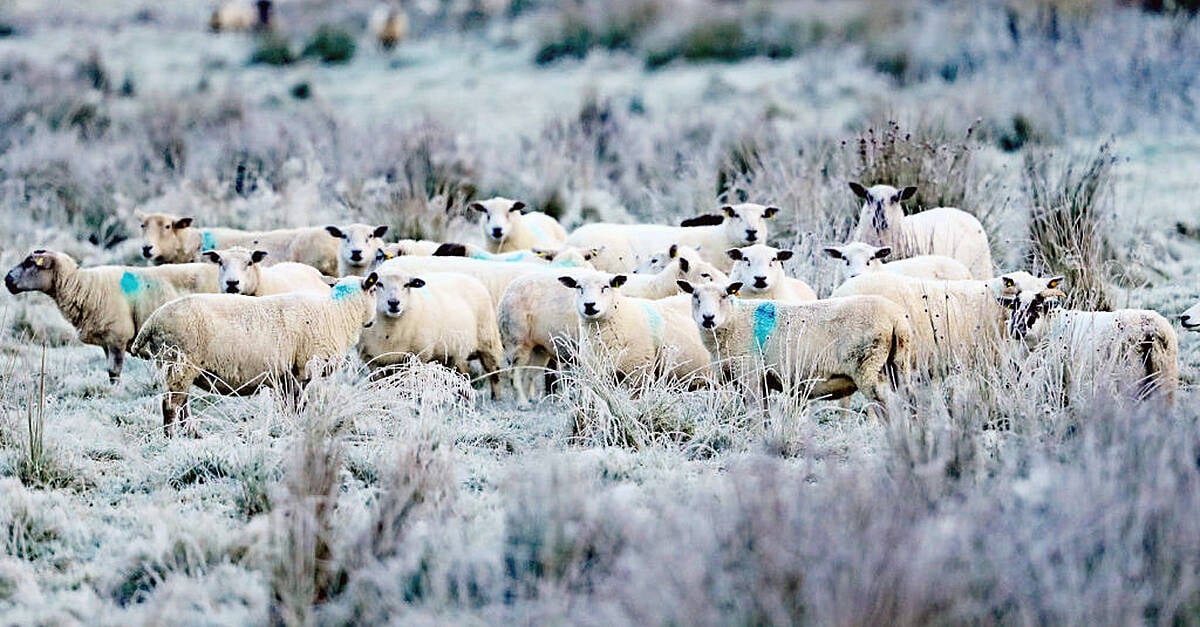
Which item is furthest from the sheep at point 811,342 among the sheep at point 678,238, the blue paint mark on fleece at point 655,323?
the sheep at point 678,238

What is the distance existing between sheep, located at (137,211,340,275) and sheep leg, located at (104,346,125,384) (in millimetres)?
1606

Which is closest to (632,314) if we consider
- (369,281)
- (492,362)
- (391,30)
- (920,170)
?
(492,362)

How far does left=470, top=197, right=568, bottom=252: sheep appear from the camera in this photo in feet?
35.2

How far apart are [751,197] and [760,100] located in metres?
9.14

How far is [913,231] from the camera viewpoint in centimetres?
972

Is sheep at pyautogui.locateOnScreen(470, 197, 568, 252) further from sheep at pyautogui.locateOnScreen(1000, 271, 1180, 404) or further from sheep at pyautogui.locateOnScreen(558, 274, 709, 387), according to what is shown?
sheep at pyautogui.locateOnScreen(1000, 271, 1180, 404)

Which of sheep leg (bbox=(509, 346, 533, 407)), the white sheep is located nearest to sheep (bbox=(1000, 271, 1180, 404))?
the white sheep

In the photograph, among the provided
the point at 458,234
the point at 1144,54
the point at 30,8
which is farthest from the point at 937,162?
the point at 30,8

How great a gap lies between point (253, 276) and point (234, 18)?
2647 centimetres

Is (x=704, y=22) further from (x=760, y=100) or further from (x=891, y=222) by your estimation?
(x=891, y=222)

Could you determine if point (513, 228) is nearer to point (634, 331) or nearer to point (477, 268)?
point (477, 268)

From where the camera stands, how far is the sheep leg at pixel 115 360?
8.88 metres

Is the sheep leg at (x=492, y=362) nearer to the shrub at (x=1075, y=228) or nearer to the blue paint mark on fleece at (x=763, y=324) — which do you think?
the blue paint mark on fleece at (x=763, y=324)

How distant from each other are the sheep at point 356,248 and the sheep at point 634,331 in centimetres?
233
